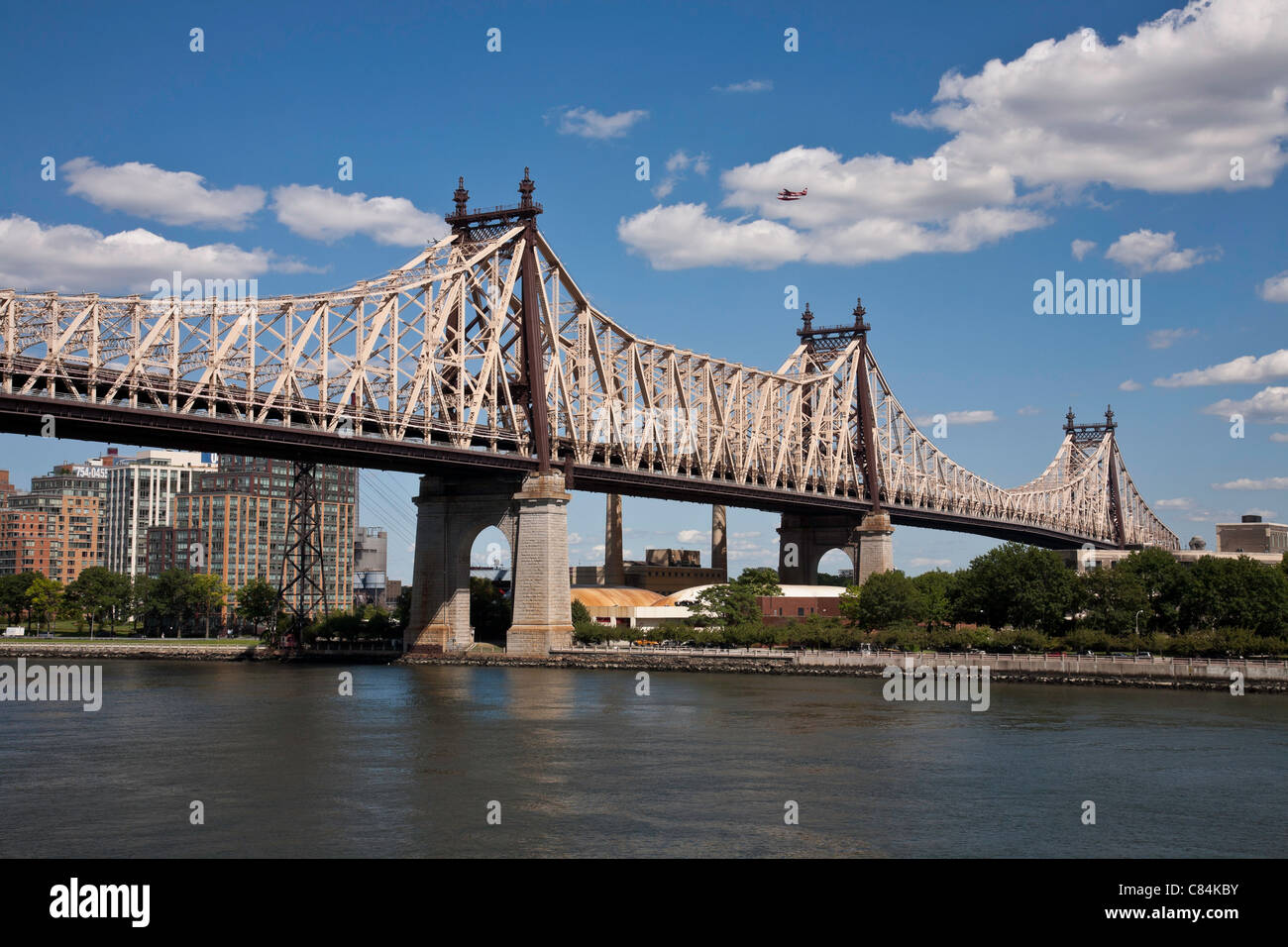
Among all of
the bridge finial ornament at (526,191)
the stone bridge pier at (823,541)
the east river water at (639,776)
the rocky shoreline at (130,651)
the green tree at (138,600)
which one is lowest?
the rocky shoreline at (130,651)

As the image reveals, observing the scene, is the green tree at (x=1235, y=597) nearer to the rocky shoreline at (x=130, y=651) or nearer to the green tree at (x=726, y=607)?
the green tree at (x=726, y=607)

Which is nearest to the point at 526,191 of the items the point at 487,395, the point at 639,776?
the point at 487,395

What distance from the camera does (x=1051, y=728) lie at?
5391 cm

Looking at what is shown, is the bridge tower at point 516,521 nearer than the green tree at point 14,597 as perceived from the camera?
Yes

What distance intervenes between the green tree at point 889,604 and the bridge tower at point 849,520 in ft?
106

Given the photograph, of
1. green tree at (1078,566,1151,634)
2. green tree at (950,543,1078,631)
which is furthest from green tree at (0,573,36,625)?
green tree at (1078,566,1151,634)

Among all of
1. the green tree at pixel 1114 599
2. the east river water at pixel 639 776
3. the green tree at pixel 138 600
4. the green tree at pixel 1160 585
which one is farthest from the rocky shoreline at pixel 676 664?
the green tree at pixel 138 600

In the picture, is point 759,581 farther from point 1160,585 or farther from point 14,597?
point 14,597

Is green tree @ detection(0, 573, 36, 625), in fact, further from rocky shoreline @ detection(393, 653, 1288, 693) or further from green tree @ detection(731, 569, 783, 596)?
green tree @ detection(731, 569, 783, 596)

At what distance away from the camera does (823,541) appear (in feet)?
472

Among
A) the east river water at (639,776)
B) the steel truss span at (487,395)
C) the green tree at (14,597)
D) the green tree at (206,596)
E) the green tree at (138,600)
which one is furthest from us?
the green tree at (14,597)

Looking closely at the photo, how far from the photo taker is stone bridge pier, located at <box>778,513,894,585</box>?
137125 mm

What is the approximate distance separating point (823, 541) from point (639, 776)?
10416 centimetres

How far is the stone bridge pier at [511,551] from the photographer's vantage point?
3612 inches
